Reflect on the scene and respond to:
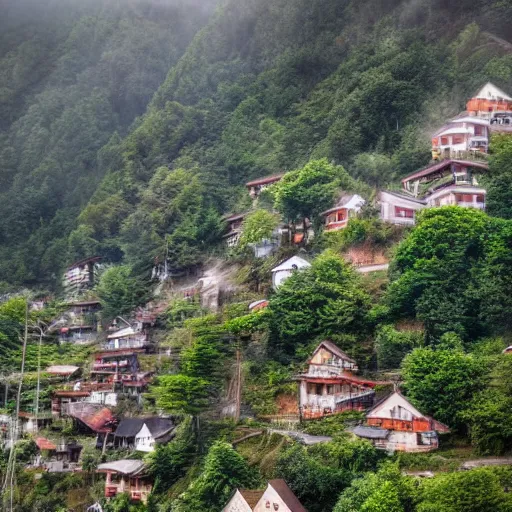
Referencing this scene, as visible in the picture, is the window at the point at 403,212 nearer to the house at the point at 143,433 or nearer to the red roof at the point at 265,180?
the red roof at the point at 265,180

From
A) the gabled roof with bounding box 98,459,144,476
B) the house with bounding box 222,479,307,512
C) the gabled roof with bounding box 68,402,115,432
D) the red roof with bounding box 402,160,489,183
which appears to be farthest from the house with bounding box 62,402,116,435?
the red roof with bounding box 402,160,489,183

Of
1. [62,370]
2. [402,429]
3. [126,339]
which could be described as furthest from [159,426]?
[402,429]

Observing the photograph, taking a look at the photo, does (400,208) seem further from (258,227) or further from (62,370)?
(62,370)

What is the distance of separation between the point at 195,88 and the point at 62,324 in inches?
1022

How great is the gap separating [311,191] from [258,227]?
125 inches

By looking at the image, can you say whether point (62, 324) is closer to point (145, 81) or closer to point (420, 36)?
point (420, 36)

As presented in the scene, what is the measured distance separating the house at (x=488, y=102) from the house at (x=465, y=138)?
104cm

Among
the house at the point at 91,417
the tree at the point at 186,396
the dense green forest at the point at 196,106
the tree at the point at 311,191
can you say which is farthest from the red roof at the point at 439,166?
the house at the point at 91,417

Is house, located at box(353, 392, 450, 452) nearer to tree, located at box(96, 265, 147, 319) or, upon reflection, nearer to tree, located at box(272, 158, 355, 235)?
tree, located at box(272, 158, 355, 235)

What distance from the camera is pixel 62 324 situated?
163ft

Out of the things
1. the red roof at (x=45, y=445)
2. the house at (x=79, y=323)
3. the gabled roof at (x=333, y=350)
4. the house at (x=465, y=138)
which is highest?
the house at (x=465, y=138)

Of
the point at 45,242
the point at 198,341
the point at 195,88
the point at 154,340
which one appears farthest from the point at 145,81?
the point at 198,341

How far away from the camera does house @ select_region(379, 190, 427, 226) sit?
1593 inches

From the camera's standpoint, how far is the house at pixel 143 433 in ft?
116
